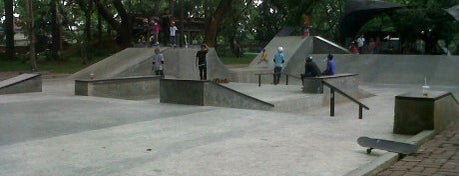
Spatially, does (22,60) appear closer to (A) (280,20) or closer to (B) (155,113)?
(B) (155,113)

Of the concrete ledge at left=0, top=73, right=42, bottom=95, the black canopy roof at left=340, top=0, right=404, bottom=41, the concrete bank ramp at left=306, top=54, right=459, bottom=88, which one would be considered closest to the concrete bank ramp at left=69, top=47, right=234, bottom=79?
the concrete ledge at left=0, top=73, right=42, bottom=95

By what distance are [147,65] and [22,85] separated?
20.8 feet

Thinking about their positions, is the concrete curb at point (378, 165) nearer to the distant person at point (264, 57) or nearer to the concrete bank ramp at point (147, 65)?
the concrete bank ramp at point (147, 65)

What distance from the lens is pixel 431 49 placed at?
1328 inches

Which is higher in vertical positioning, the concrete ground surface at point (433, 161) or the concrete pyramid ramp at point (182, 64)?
the concrete pyramid ramp at point (182, 64)

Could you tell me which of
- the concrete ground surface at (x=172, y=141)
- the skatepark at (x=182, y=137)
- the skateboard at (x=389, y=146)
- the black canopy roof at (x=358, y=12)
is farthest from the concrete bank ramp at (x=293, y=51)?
the skateboard at (x=389, y=146)

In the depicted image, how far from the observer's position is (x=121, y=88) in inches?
621

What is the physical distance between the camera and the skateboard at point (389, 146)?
689 centimetres

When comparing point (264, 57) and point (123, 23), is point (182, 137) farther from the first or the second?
point (123, 23)

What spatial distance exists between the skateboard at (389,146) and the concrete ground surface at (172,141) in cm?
11

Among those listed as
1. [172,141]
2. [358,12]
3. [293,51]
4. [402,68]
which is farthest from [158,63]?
[358,12]

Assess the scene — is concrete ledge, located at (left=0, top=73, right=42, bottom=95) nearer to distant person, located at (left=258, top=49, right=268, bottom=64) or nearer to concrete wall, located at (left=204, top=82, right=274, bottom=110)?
concrete wall, located at (left=204, top=82, right=274, bottom=110)

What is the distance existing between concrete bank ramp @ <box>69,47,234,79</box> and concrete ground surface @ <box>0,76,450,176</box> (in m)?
8.32

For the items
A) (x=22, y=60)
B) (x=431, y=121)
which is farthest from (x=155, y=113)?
(x=22, y=60)
